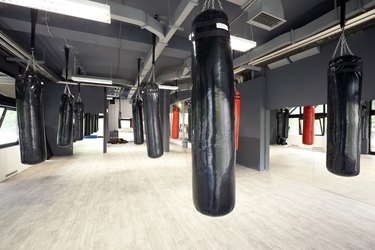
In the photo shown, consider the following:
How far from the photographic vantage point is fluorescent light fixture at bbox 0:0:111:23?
1.75m

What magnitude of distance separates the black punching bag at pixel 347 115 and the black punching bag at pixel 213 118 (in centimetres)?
132

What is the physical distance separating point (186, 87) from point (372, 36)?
582 centimetres

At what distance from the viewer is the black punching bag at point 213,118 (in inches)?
37.2

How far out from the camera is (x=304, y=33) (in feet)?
9.80

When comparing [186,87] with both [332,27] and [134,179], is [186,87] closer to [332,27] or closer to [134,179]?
[134,179]

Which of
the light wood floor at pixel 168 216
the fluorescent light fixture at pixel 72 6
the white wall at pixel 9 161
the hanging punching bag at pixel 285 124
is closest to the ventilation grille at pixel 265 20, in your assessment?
the fluorescent light fixture at pixel 72 6

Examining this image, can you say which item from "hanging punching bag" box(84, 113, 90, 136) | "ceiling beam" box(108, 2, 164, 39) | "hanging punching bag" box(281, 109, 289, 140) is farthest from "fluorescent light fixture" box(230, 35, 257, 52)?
"hanging punching bag" box(84, 113, 90, 136)

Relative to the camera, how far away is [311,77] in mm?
3725

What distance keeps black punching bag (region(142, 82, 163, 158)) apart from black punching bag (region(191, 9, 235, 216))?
1.61 m

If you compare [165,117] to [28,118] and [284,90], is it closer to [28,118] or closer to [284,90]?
[284,90]

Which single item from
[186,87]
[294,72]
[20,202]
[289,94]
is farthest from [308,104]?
[20,202]

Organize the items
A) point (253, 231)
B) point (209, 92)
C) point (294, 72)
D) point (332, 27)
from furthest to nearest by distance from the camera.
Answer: point (294, 72)
point (332, 27)
point (253, 231)
point (209, 92)

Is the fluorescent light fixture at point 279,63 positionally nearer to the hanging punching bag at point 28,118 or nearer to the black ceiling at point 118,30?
the black ceiling at point 118,30

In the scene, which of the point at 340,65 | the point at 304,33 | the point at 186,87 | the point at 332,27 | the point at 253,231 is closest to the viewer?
the point at 340,65
